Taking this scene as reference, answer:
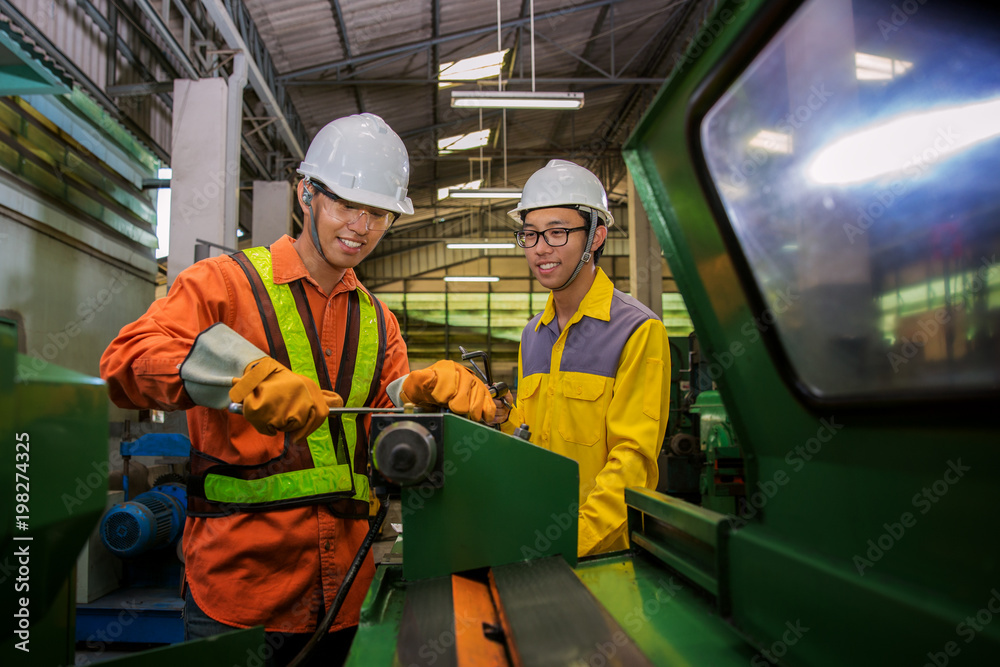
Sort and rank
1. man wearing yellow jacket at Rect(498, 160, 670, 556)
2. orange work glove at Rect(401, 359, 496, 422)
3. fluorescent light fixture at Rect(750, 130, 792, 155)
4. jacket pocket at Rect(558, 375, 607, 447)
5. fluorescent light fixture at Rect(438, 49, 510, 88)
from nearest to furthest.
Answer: fluorescent light fixture at Rect(750, 130, 792, 155)
orange work glove at Rect(401, 359, 496, 422)
man wearing yellow jacket at Rect(498, 160, 670, 556)
jacket pocket at Rect(558, 375, 607, 447)
fluorescent light fixture at Rect(438, 49, 510, 88)

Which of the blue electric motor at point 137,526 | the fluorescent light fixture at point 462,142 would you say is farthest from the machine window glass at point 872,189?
the fluorescent light fixture at point 462,142

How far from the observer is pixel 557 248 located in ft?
6.14

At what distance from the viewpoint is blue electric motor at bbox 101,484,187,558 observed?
119 inches

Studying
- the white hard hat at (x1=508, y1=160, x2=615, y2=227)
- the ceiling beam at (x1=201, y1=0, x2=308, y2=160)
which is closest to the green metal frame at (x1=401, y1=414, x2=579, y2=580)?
the white hard hat at (x1=508, y1=160, x2=615, y2=227)

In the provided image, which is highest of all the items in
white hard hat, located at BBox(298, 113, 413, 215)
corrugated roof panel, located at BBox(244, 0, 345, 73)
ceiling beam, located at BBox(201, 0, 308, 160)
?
corrugated roof panel, located at BBox(244, 0, 345, 73)

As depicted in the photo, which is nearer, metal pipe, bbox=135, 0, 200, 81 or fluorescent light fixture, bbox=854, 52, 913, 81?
fluorescent light fixture, bbox=854, 52, 913, 81

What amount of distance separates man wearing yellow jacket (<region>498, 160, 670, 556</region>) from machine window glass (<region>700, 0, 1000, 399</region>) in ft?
2.51

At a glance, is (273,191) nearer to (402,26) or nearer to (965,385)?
(402,26)

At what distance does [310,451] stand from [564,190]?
111 centimetres

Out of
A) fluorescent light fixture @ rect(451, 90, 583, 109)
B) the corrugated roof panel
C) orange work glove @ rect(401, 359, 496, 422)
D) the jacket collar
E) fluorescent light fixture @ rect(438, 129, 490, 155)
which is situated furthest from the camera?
fluorescent light fixture @ rect(438, 129, 490, 155)

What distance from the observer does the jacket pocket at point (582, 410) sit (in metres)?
1.69

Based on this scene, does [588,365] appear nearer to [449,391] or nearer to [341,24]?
[449,391]

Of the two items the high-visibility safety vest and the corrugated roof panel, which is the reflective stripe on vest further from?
the corrugated roof panel

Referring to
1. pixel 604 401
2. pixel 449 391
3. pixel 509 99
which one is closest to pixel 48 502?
pixel 449 391
